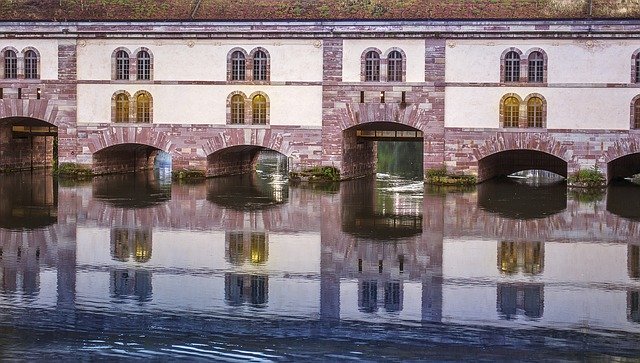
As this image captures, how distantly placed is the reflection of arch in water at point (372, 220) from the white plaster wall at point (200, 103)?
6.05 m

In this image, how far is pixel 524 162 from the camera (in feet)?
168

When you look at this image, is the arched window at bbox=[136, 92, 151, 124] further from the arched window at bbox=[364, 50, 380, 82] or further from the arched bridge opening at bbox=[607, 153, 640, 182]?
the arched bridge opening at bbox=[607, 153, 640, 182]

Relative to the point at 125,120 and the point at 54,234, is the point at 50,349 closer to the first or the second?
the point at 54,234

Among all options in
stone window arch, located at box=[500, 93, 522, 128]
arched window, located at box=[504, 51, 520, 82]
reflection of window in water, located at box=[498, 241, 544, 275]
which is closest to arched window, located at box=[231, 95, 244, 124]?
stone window arch, located at box=[500, 93, 522, 128]

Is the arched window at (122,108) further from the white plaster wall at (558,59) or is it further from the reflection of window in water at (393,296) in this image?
the reflection of window in water at (393,296)

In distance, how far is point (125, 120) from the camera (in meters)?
48.5

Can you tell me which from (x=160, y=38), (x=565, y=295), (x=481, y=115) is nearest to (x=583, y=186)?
(x=481, y=115)

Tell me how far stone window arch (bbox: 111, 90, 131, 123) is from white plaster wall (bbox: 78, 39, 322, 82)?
0.95 m

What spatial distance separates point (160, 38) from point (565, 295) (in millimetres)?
30547

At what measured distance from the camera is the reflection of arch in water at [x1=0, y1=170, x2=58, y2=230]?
31425 mm

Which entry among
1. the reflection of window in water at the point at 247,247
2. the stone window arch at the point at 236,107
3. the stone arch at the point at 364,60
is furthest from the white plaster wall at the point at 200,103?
the reflection of window in water at the point at 247,247

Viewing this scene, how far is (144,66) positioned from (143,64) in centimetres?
11

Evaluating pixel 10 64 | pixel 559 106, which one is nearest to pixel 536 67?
pixel 559 106

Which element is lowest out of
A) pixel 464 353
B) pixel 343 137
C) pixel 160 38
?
pixel 464 353
